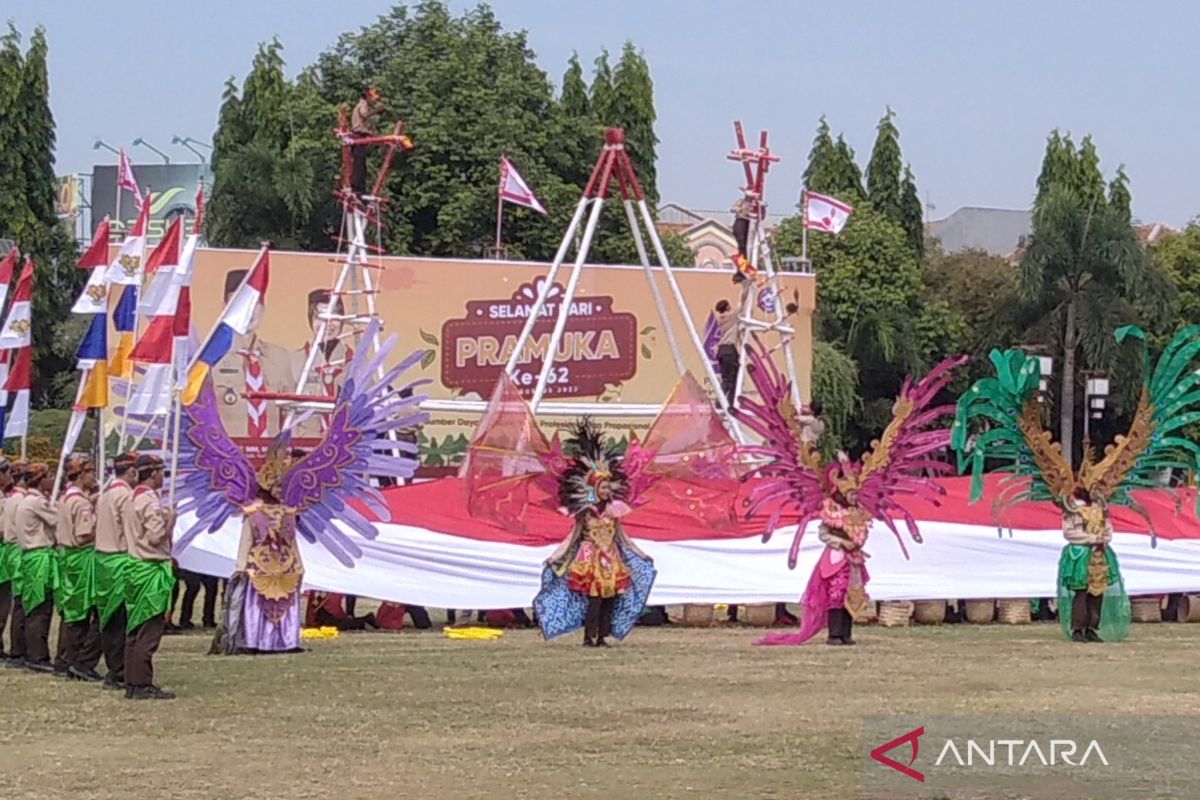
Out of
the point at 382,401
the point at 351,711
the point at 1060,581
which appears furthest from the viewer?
the point at 1060,581

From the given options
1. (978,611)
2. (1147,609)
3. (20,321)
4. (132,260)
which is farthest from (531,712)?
(1147,609)

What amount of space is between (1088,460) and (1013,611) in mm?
2832

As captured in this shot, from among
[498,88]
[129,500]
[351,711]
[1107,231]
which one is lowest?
[351,711]

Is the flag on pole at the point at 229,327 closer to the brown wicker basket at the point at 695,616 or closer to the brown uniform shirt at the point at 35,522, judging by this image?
the brown uniform shirt at the point at 35,522

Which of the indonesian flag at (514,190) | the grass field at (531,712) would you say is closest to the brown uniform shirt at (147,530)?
the grass field at (531,712)

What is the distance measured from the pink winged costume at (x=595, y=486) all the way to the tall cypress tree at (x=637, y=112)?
31.9m

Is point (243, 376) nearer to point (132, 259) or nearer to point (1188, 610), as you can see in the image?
point (132, 259)

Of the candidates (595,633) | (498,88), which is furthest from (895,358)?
(595,633)

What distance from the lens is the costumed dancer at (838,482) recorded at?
16312 millimetres

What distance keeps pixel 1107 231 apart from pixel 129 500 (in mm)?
31484

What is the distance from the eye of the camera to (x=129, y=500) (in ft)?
40.8

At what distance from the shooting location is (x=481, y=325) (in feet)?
119

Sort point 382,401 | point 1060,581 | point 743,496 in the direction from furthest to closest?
point 743,496 < point 1060,581 < point 382,401

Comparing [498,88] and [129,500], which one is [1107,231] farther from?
[129,500]
